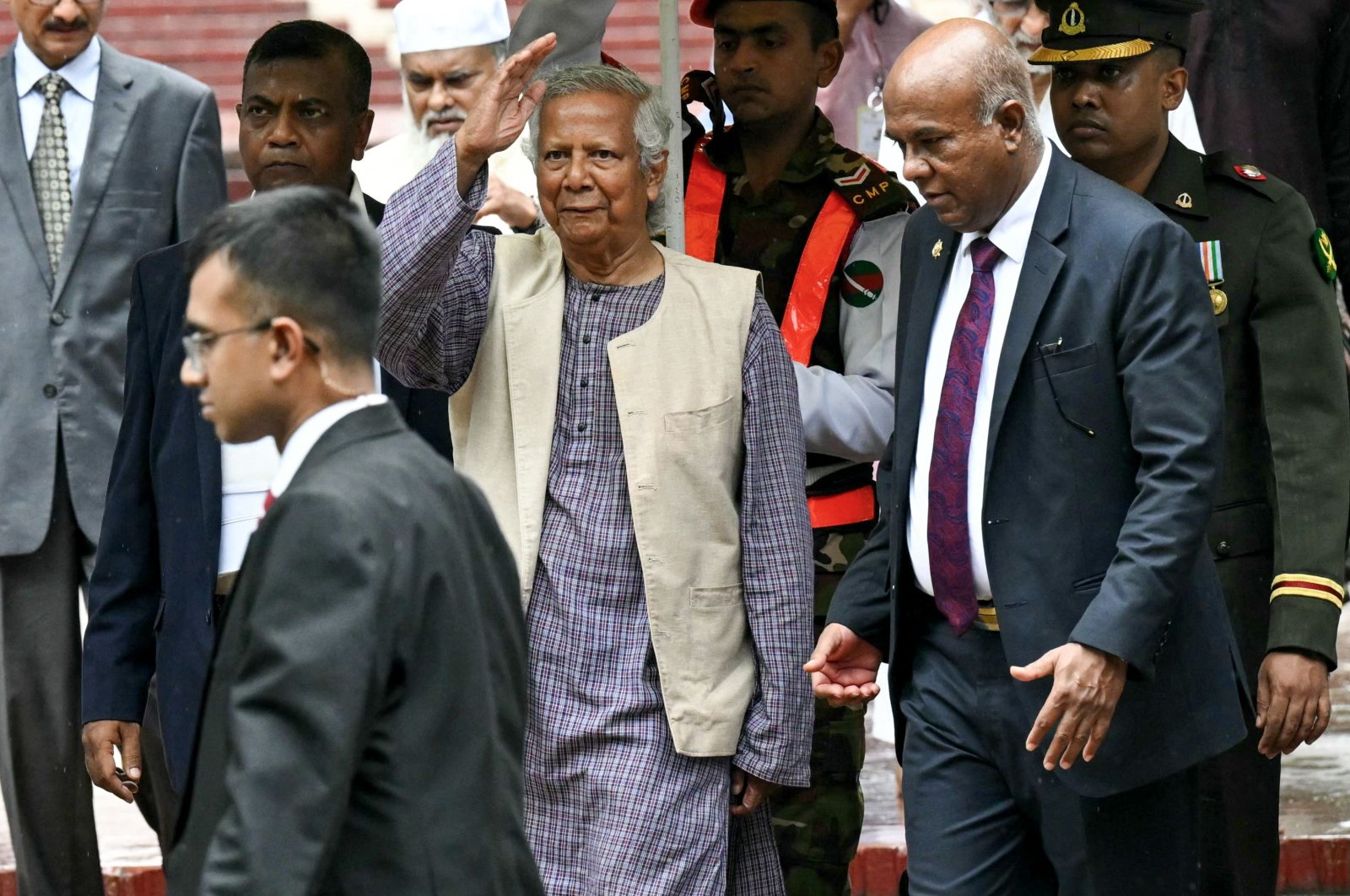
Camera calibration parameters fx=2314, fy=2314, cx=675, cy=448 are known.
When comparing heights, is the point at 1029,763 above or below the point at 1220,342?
below

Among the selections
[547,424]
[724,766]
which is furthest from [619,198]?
[724,766]

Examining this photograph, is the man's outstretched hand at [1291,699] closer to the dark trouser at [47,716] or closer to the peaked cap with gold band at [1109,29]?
the peaked cap with gold band at [1109,29]

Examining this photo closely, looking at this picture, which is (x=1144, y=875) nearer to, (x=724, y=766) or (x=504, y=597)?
(x=724, y=766)

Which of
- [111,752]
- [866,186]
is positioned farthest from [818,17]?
[111,752]

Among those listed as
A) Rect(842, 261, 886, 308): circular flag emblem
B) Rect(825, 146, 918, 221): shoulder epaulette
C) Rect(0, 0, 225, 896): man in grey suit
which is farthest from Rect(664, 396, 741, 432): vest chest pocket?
Rect(0, 0, 225, 896): man in grey suit

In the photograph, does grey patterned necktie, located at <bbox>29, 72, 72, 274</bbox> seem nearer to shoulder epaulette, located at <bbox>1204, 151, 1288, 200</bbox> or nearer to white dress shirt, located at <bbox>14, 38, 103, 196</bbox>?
white dress shirt, located at <bbox>14, 38, 103, 196</bbox>

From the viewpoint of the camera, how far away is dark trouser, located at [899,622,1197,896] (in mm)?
3744

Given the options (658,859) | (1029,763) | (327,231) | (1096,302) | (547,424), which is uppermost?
(327,231)

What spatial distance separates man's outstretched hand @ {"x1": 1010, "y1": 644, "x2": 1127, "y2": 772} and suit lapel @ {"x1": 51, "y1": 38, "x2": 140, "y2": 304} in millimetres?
2576

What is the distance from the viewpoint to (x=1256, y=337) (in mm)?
4246

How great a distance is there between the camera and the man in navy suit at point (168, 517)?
4.21m

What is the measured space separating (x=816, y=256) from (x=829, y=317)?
127mm

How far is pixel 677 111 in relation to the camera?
4535mm

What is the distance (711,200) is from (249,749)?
264cm
